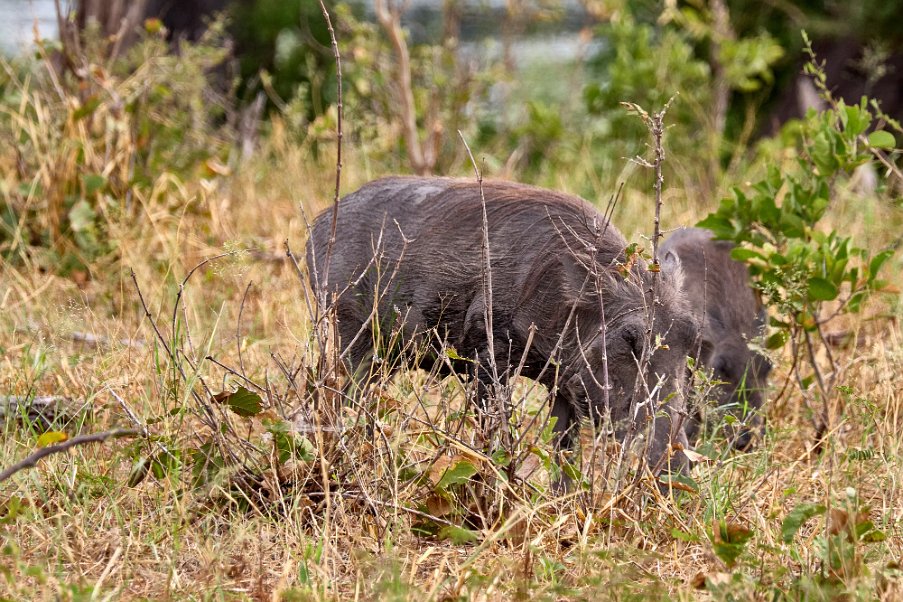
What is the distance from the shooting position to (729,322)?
4035 mm

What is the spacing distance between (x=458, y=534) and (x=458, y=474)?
195 millimetres

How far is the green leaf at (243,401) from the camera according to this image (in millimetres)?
3053

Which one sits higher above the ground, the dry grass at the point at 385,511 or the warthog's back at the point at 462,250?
the warthog's back at the point at 462,250

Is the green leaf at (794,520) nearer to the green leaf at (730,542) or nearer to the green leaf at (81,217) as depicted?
the green leaf at (730,542)

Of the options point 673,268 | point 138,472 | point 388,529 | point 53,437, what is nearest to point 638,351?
point 673,268

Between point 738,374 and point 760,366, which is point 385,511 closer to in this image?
point 738,374

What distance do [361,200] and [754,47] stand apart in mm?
4562

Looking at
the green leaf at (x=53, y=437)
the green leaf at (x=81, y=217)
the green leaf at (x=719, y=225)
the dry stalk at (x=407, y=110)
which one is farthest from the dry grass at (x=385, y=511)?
the dry stalk at (x=407, y=110)

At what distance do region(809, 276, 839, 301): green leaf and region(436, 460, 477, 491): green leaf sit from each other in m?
1.51

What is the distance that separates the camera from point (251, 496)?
10.2 ft

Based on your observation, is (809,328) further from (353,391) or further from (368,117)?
(368,117)

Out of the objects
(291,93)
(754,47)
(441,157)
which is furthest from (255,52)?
(754,47)

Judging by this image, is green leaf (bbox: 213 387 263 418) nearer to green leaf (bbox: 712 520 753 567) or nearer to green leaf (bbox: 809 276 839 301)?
green leaf (bbox: 712 520 753 567)

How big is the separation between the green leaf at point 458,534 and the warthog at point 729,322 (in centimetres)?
121
